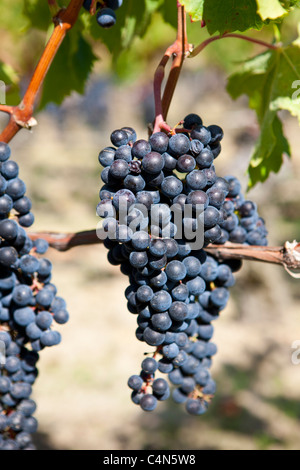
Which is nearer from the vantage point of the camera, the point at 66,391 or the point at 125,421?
the point at 125,421

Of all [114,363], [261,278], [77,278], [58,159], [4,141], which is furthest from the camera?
[58,159]

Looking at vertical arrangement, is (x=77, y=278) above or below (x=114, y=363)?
above

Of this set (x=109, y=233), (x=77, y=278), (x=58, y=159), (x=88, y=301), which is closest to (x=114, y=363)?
(x=88, y=301)

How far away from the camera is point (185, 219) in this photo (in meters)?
0.94

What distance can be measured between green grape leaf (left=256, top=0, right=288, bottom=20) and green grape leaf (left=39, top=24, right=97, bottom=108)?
824mm

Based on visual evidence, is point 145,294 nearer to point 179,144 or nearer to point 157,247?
point 157,247

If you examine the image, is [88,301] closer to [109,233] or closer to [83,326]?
[83,326]

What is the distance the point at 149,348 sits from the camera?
150 inches

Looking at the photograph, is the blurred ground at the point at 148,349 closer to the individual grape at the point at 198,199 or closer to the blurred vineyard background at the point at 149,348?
the blurred vineyard background at the point at 149,348

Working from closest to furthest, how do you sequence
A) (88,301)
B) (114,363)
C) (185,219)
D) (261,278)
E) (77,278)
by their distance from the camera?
(185,219) < (114,363) < (261,278) < (88,301) < (77,278)

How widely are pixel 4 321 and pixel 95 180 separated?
6.20 meters

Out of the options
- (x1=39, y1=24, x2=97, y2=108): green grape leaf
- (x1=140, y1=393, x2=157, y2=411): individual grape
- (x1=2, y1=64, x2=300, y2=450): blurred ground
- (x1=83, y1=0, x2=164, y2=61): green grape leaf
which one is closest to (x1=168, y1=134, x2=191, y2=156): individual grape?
(x1=140, y1=393, x2=157, y2=411): individual grape

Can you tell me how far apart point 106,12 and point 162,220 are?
1.59 feet

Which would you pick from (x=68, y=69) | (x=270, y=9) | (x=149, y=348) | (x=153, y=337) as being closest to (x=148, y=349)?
(x=149, y=348)
